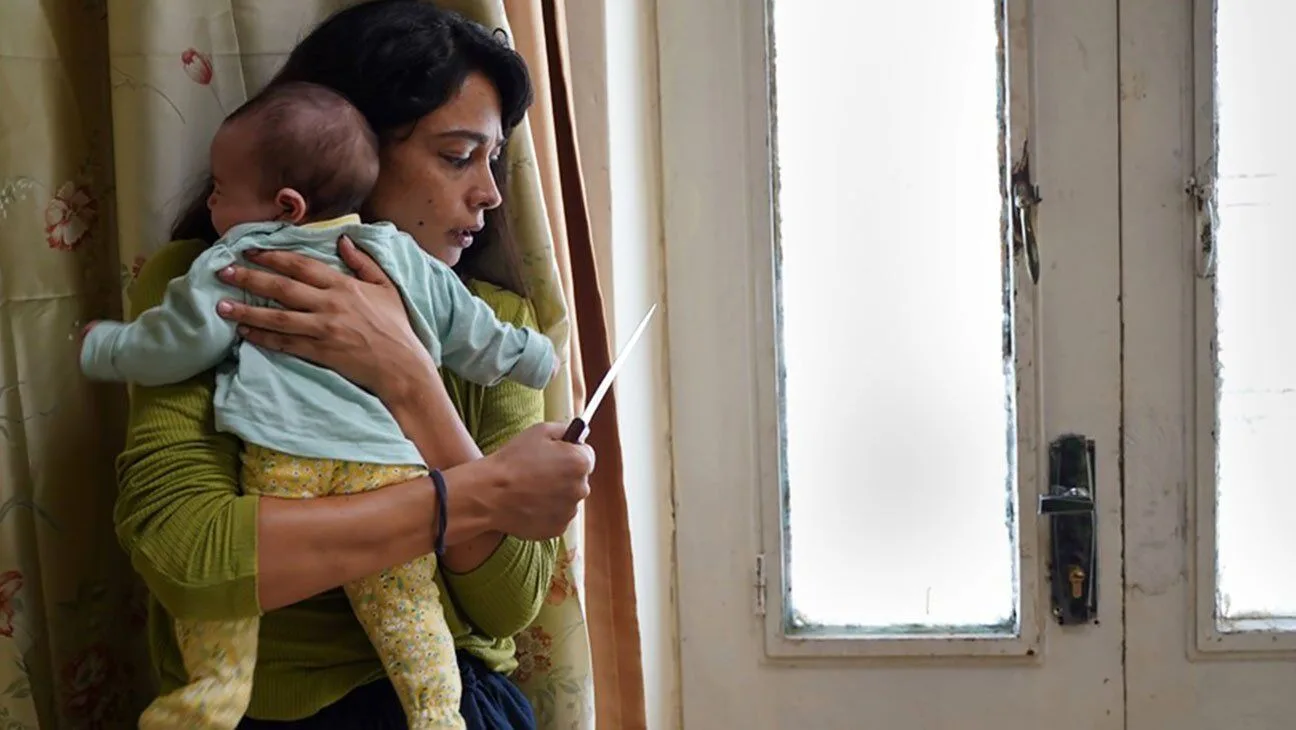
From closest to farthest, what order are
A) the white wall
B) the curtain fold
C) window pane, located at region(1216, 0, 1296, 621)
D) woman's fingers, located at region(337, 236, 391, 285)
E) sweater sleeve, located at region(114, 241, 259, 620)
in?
sweater sleeve, located at region(114, 241, 259, 620) → woman's fingers, located at region(337, 236, 391, 285) → the curtain fold → the white wall → window pane, located at region(1216, 0, 1296, 621)

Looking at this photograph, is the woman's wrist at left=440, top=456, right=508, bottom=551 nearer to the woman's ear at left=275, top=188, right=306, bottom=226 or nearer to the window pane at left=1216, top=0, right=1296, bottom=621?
the woman's ear at left=275, top=188, right=306, bottom=226

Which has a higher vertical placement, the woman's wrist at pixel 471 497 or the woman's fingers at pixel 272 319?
the woman's fingers at pixel 272 319

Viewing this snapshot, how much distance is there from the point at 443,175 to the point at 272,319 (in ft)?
0.71

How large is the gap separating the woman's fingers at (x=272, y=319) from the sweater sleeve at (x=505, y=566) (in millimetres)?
214

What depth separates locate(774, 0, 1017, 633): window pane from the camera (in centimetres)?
167

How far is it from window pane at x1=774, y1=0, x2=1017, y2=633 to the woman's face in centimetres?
70

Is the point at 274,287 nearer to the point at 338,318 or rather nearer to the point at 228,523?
the point at 338,318

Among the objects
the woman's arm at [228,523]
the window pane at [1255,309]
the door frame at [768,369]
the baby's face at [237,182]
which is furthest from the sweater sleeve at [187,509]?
the window pane at [1255,309]

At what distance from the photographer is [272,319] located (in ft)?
3.05

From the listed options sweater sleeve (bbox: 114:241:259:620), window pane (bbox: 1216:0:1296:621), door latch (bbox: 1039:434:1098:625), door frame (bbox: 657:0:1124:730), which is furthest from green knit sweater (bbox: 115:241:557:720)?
window pane (bbox: 1216:0:1296:621)

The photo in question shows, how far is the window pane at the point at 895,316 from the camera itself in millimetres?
1673

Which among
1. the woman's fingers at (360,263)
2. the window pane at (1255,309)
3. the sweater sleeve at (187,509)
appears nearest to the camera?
the sweater sleeve at (187,509)

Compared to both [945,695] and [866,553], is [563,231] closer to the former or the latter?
[866,553]

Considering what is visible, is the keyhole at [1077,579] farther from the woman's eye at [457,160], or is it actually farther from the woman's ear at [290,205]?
the woman's ear at [290,205]
